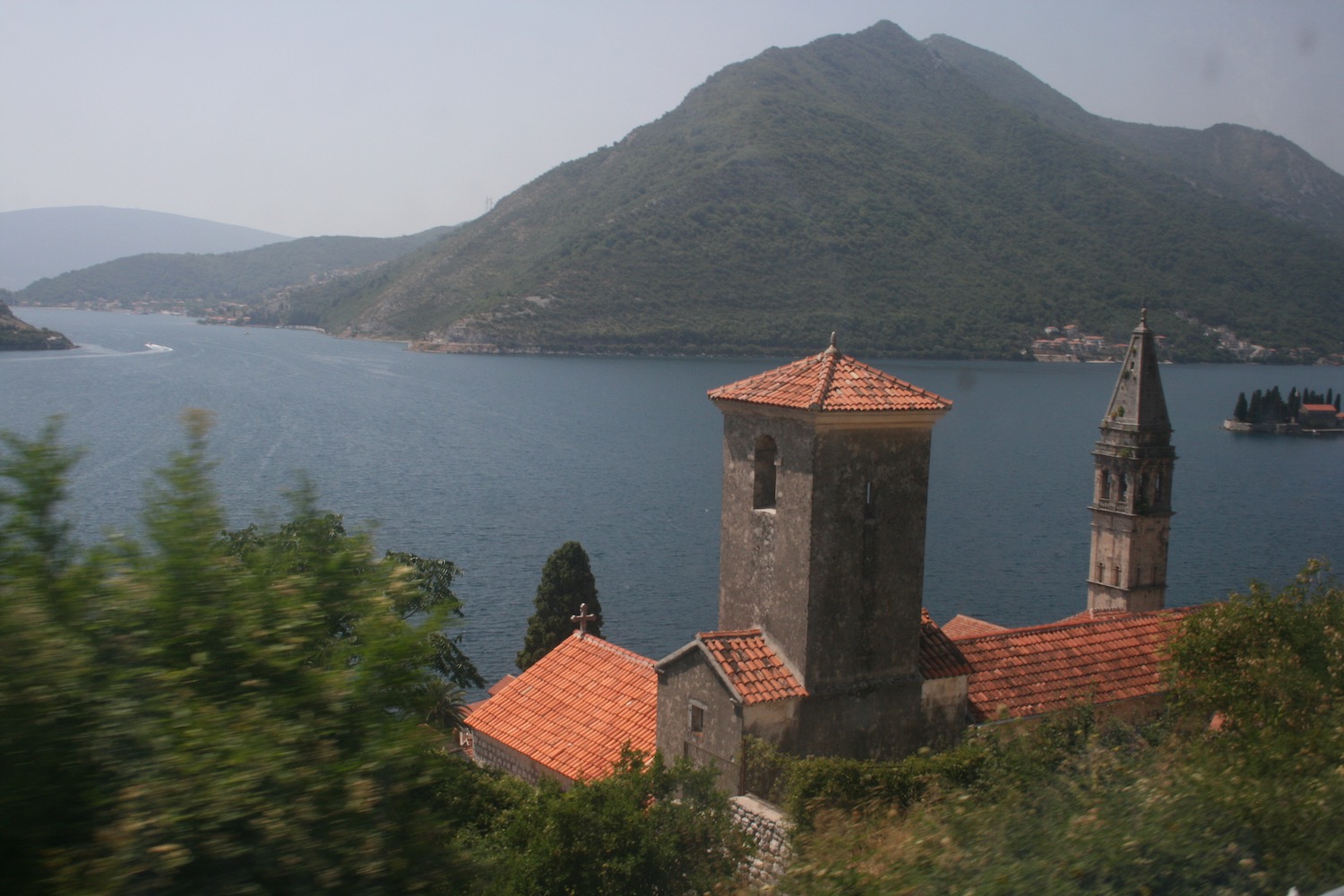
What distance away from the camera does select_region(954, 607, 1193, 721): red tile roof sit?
11266 millimetres

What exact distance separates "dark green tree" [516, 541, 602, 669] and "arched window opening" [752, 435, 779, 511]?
1301cm

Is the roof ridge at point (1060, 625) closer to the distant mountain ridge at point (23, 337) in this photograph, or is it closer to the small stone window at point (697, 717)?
the small stone window at point (697, 717)

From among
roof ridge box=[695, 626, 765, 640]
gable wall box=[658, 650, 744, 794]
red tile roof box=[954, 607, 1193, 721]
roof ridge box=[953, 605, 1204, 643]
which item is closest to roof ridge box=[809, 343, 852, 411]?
roof ridge box=[695, 626, 765, 640]

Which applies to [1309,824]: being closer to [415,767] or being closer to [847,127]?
[415,767]

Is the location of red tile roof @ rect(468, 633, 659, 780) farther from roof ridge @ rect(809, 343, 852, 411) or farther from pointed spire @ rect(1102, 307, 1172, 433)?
pointed spire @ rect(1102, 307, 1172, 433)

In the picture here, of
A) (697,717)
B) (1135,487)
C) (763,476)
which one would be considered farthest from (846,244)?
(697,717)

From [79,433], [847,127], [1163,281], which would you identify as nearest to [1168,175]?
[1163,281]

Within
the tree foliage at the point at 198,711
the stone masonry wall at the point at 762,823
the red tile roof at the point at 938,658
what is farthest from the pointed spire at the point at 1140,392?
the tree foliage at the point at 198,711

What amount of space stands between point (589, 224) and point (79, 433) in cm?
8565

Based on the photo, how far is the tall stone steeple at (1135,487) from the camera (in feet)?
66.6

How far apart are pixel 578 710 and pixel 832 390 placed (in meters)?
5.65

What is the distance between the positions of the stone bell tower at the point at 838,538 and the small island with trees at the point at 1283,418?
86.9 metres

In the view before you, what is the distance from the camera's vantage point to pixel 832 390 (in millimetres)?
10000

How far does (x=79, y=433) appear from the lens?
53781mm
